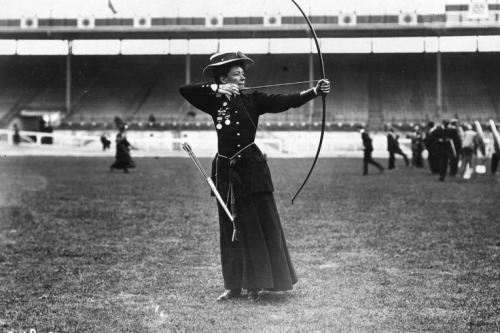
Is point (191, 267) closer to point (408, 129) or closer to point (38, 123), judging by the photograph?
point (408, 129)

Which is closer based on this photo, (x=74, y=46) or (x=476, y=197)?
(x=476, y=197)

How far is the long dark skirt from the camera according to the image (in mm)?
4445

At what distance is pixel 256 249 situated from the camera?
443cm

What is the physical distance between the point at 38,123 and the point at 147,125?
8.33m

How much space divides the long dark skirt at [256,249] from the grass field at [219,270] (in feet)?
0.57

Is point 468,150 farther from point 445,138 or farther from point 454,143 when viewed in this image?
point 445,138

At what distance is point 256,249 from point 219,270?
4.34 feet

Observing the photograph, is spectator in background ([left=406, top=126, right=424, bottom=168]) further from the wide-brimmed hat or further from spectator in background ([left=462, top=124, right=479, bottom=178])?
the wide-brimmed hat

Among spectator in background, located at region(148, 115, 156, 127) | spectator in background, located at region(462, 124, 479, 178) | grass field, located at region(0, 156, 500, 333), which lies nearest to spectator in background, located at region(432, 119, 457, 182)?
spectator in background, located at region(462, 124, 479, 178)

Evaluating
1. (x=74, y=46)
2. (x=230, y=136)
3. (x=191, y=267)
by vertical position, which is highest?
(x=74, y=46)

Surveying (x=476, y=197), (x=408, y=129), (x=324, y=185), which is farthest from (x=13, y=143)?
(x=476, y=197)

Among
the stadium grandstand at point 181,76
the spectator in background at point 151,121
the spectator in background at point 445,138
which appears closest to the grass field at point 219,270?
the spectator in background at point 445,138

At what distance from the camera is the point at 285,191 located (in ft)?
45.5

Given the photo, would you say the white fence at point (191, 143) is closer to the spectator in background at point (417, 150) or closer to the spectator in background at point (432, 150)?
the spectator in background at point (417, 150)
